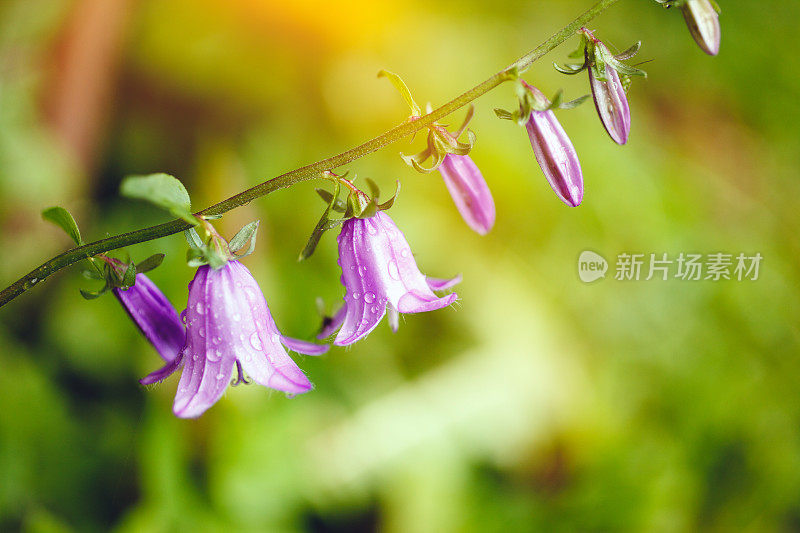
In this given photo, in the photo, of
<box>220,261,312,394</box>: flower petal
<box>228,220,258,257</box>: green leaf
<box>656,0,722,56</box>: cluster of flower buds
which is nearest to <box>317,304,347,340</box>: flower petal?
<box>220,261,312,394</box>: flower petal

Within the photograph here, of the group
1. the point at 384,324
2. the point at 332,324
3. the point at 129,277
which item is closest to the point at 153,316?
the point at 129,277

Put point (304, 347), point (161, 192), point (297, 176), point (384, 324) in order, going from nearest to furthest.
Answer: point (161, 192)
point (297, 176)
point (304, 347)
point (384, 324)

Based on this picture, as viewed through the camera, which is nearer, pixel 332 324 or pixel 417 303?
pixel 417 303

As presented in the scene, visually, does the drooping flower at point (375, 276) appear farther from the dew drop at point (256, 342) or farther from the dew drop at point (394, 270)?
the dew drop at point (256, 342)

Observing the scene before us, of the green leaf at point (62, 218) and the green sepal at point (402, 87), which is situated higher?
the green sepal at point (402, 87)

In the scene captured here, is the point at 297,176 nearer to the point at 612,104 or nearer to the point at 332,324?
the point at 332,324

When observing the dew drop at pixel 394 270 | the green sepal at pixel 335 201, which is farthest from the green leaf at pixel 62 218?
the dew drop at pixel 394 270

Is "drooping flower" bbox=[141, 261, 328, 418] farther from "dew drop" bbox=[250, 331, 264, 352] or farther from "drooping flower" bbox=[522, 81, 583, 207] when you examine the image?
"drooping flower" bbox=[522, 81, 583, 207]
